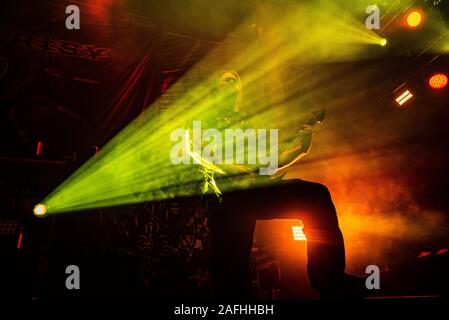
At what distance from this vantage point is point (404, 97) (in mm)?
5953

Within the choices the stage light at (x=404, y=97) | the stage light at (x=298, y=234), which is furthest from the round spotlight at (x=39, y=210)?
the stage light at (x=404, y=97)

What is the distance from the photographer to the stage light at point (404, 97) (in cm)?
586

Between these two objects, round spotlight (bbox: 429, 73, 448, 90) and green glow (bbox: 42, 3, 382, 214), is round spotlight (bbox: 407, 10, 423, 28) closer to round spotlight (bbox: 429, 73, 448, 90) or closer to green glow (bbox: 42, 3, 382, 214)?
green glow (bbox: 42, 3, 382, 214)

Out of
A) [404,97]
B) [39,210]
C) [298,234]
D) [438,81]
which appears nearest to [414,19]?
[438,81]

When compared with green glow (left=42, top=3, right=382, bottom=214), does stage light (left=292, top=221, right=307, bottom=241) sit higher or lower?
lower

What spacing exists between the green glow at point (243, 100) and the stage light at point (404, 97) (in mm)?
1061

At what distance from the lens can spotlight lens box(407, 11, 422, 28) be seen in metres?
5.27

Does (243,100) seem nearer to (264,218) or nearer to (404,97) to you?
(404,97)

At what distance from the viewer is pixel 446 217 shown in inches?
227

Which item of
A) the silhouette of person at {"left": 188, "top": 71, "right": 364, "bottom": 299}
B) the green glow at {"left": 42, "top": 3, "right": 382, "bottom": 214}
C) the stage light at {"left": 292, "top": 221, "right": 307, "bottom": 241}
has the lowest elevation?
the stage light at {"left": 292, "top": 221, "right": 307, "bottom": 241}

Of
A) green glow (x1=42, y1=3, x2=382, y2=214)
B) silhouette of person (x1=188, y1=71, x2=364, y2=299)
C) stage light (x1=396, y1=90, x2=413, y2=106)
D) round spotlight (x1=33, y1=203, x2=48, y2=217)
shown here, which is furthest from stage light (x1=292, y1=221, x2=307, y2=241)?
round spotlight (x1=33, y1=203, x2=48, y2=217)

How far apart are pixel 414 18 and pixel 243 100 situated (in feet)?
10.9
